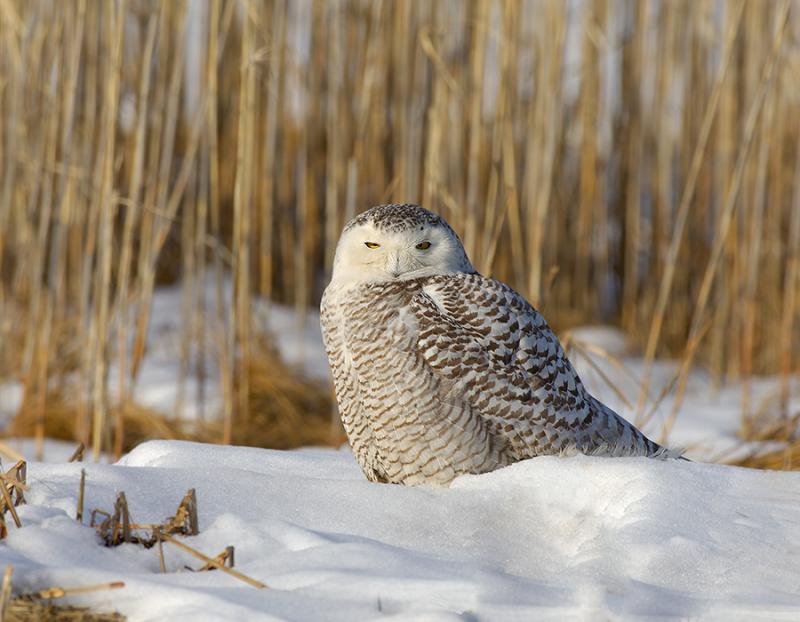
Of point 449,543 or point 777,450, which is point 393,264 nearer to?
point 449,543

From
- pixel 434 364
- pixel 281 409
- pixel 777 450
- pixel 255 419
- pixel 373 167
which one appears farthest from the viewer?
pixel 373 167

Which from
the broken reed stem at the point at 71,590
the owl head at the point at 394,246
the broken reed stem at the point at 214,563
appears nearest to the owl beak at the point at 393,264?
the owl head at the point at 394,246

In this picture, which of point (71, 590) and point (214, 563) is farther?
point (214, 563)

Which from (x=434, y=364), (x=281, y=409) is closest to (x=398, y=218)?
(x=434, y=364)

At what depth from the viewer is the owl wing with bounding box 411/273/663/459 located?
8.22 feet

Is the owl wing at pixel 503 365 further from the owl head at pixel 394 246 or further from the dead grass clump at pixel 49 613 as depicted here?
the dead grass clump at pixel 49 613

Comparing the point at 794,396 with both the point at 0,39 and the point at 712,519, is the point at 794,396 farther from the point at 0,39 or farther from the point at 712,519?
the point at 0,39

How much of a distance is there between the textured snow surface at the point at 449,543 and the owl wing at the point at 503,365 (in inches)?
5.0

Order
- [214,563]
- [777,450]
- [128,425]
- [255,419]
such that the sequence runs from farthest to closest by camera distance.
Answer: [255,419] → [128,425] → [777,450] → [214,563]

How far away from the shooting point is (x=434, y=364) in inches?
98.0

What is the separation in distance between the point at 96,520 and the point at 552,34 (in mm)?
3261

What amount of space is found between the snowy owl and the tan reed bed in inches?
35.9

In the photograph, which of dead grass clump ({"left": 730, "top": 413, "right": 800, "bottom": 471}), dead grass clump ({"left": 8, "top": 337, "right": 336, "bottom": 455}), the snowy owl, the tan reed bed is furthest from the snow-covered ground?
dead grass clump ({"left": 8, "top": 337, "right": 336, "bottom": 455})

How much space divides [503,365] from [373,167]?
3.20 m
